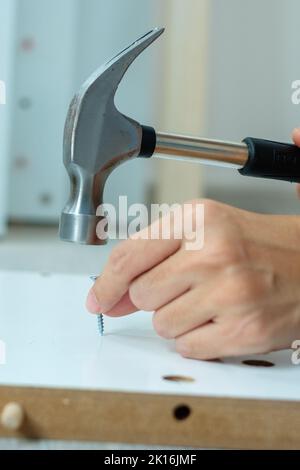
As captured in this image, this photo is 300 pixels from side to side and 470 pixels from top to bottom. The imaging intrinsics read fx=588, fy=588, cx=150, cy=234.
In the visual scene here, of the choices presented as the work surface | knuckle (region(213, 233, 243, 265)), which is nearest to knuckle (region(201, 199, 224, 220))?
knuckle (region(213, 233, 243, 265))

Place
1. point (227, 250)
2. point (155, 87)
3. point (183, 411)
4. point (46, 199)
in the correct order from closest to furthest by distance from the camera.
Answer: point (183, 411)
point (227, 250)
point (46, 199)
point (155, 87)

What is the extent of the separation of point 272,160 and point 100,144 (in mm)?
206

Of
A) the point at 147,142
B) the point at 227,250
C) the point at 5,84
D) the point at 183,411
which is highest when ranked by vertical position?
the point at 5,84

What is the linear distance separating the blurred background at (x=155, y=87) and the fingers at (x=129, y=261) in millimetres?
1192

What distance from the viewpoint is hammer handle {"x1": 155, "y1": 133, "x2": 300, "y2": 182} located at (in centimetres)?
60

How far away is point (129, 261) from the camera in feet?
1.64

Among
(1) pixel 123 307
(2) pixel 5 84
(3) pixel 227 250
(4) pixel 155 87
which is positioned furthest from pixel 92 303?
(4) pixel 155 87

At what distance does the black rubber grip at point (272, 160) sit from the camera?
649mm

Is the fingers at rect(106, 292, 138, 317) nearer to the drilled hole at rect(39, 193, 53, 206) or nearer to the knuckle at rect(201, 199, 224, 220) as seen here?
the knuckle at rect(201, 199, 224, 220)

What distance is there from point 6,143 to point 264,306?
1387 mm

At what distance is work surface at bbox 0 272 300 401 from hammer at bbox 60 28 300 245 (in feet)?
0.31

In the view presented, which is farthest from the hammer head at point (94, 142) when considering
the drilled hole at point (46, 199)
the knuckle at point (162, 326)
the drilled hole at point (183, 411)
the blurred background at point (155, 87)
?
the drilled hole at point (46, 199)

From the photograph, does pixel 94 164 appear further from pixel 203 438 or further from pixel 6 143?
pixel 6 143

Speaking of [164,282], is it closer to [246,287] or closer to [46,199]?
[246,287]
